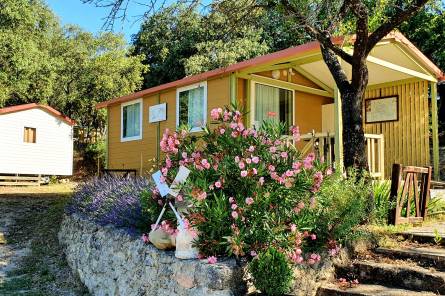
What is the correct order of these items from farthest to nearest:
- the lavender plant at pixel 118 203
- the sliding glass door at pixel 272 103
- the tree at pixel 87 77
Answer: the tree at pixel 87 77 < the sliding glass door at pixel 272 103 < the lavender plant at pixel 118 203

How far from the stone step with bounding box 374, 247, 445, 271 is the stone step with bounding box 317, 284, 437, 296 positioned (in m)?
0.54

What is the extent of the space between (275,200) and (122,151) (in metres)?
10.5

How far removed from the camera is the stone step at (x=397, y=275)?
4.25 metres

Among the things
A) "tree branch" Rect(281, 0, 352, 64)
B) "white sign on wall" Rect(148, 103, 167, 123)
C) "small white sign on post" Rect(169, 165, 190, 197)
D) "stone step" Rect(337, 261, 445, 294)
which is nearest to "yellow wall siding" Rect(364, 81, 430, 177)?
"white sign on wall" Rect(148, 103, 167, 123)

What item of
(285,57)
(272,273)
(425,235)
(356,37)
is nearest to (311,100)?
(285,57)

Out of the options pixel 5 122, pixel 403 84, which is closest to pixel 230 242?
pixel 403 84

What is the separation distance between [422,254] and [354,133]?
76.8 inches

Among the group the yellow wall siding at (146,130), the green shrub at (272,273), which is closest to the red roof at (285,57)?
the yellow wall siding at (146,130)

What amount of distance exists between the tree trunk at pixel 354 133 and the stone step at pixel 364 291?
6.69 feet

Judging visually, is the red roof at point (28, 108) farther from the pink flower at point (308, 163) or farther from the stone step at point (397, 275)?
A: the stone step at point (397, 275)

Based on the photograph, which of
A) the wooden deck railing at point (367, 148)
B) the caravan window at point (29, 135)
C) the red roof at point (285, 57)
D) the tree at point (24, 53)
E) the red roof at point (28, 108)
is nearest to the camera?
the red roof at point (285, 57)

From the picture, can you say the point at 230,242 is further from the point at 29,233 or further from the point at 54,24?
the point at 54,24

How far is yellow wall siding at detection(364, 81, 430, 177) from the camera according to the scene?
11148 millimetres

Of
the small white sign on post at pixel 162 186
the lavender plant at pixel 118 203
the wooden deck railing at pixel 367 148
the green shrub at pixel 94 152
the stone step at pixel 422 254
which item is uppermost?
the green shrub at pixel 94 152
